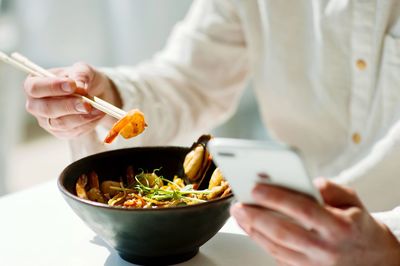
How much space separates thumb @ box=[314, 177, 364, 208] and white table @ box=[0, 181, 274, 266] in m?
0.19

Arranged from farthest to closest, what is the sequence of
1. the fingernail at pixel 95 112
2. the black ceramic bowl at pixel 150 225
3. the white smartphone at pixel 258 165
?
1. the fingernail at pixel 95 112
2. the black ceramic bowl at pixel 150 225
3. the white smartphone at pixel 258 165

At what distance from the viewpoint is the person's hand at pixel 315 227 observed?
1.66 feet

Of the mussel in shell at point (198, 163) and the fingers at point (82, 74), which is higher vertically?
the fingers at point (82, 74)

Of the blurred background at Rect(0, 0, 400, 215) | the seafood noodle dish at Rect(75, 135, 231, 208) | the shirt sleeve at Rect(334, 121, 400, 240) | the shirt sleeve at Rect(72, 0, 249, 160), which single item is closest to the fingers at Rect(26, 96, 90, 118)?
the seafood noodle dish at Rect(75, 135, 231, 208)

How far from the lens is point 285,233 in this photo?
52 centimetres

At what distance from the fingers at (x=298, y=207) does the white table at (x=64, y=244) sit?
0.69 feet

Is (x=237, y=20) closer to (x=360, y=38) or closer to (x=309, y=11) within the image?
(x=309, y=11)

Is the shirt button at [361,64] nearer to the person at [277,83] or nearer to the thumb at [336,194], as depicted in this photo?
the person at [277,83]

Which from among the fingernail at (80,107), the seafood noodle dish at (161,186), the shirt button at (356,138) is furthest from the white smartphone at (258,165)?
the shirt button at (356,138)

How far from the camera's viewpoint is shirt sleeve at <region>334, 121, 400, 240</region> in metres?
0.97

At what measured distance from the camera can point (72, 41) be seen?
2502 mm

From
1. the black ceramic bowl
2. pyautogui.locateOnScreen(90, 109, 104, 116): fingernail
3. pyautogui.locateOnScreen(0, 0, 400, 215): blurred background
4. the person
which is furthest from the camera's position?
pyautogui.locateOnScreen(0, 0, 400, 215): blurred background

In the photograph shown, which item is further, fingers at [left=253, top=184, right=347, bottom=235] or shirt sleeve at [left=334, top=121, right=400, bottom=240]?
shirt sleeve at [left=334, top=121, right=400, bottom=240]

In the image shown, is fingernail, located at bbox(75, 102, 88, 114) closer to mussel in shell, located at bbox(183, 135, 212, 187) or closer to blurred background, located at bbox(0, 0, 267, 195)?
mussel in shell, located at bbox(183, 135, 212, 187)
